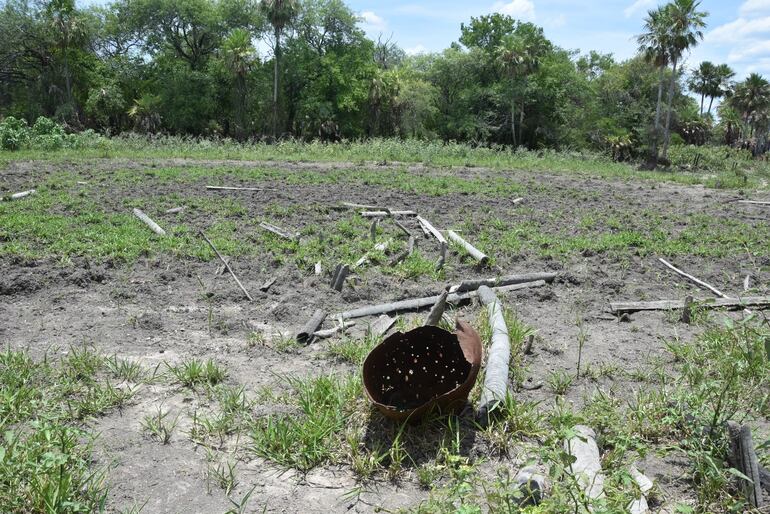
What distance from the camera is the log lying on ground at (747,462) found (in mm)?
3326

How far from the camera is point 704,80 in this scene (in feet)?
193

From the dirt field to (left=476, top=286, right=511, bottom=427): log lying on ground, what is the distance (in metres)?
0.26

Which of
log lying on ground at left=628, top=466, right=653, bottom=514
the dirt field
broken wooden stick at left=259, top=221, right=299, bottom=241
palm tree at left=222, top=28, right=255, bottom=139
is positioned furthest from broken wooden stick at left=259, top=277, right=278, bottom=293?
palm tree at left=222, top=28, right=255, bottom=139

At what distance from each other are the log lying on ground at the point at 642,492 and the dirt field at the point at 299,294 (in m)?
0.16

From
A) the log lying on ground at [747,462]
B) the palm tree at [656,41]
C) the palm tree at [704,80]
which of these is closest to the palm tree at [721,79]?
the palm tree at [704,80]

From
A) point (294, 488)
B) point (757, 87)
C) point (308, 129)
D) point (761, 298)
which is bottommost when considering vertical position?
point (294, 488)

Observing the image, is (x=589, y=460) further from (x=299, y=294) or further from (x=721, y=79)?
(x=721, y=79)

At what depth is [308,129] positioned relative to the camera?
41.3 meters

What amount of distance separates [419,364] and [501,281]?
118 inches

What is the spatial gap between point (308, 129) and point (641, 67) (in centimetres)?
2686

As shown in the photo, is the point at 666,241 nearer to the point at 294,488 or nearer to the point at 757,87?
the point at 294,488

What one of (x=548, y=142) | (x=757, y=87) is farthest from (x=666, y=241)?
(x=757, y=87)

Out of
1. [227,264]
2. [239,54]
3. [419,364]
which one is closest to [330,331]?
[419,364]

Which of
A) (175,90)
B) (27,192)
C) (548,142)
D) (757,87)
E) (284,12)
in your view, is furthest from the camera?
(757,87)
